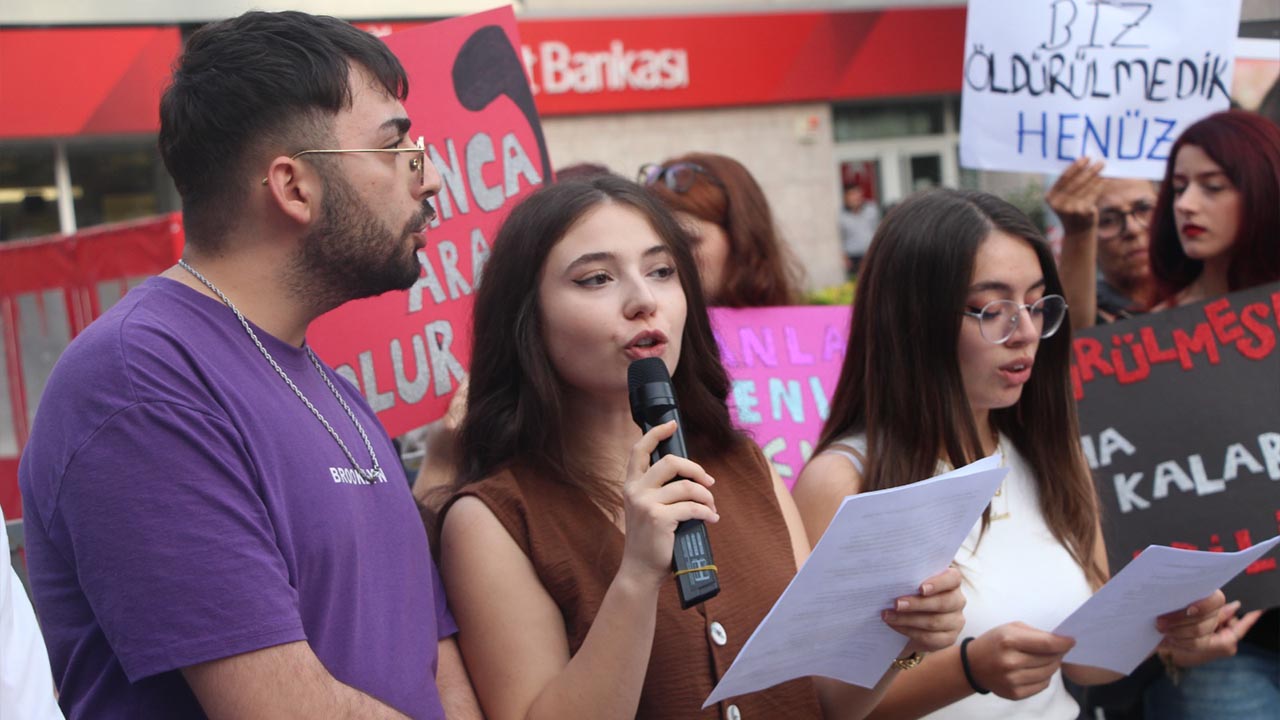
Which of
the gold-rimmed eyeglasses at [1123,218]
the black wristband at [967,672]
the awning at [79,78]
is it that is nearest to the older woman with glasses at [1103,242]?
the gold-rimmed eyeglasses at [1123,218]

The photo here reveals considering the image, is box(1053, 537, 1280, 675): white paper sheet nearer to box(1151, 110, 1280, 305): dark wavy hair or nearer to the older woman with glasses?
box(1151, 110, 1280, 305): dark wavy hair

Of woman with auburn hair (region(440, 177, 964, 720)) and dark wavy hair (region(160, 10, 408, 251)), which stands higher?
dark wavy hair (region(160, 10, 408, 251))

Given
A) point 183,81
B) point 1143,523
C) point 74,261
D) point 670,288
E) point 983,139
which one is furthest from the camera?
point 74,261

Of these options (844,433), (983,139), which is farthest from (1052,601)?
(983,139)

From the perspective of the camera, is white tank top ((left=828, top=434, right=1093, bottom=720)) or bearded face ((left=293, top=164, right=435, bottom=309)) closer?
bearded face ((left=293, top=164, right=435, bottom=309))

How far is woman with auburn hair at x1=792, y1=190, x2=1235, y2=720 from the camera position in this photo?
2.62 meters

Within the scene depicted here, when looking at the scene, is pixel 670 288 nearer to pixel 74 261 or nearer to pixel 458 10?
pixel 74 261

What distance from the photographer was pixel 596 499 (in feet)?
7.21

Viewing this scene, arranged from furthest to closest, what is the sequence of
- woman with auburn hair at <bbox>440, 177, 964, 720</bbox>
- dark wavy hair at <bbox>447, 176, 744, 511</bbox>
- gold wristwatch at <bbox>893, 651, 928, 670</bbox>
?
gold wristwatch at <bbox>893, 651, 928, 670</bbox> → dark wavy hair at <bbox>447, 176, 744, 511</bbox> → woman with auburn hair at <bbox>440, 177, 964, 720</bbox>

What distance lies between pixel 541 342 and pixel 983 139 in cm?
213

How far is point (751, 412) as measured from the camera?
11.8ft

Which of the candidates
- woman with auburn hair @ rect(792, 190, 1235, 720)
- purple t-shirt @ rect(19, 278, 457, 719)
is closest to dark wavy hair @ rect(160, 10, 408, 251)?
purple t-shirt @ rect(19, 278, 457, 719)

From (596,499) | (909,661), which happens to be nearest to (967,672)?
(909,661)

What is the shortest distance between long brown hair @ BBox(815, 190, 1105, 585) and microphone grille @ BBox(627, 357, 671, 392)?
0.81 metres
